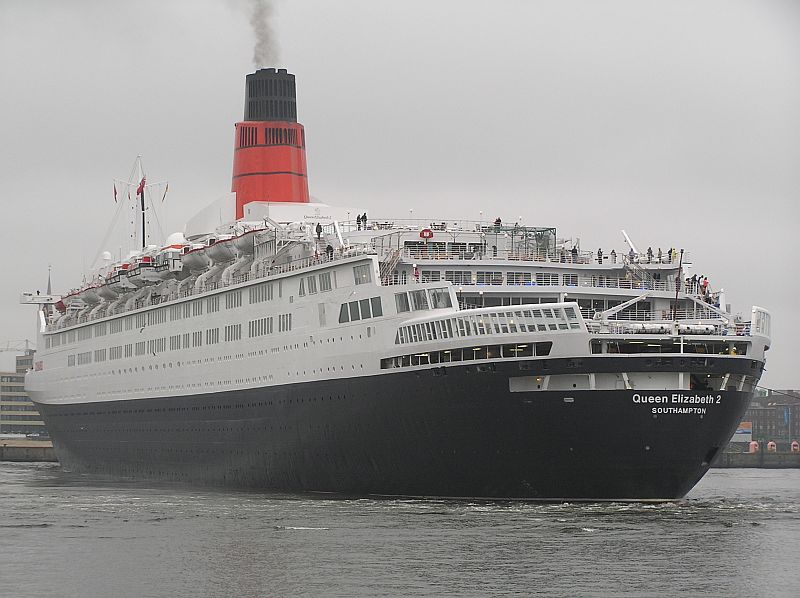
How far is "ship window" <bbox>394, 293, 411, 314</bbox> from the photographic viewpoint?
188ft

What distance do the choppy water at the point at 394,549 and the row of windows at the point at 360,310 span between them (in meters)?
7.33

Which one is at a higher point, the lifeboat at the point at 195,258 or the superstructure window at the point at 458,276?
the lifeboat at the point at 195,258

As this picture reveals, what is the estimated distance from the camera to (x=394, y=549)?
42781mm

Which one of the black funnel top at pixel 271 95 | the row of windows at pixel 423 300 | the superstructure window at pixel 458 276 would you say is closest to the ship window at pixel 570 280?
the superstructure window at pixel 458 276

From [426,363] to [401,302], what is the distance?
3252 millimetres

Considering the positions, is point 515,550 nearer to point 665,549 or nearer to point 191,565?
point 665,549

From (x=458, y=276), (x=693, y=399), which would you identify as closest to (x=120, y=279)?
(x=458, y=276)

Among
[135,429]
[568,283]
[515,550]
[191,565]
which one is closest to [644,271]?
[568,283]

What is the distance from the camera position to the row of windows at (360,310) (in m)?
58.7

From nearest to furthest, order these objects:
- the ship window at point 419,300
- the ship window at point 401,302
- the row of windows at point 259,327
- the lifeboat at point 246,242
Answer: the ship window at point 419,300, the ship window at point 401,302, the row of windows at point 259,327, the lifeboat at point 246,242

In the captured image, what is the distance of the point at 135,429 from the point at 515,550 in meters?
43.5

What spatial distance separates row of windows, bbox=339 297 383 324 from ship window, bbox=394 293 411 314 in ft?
3.23

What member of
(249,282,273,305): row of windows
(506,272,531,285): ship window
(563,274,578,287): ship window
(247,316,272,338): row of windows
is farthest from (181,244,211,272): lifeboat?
(563,274,578,287): ship window

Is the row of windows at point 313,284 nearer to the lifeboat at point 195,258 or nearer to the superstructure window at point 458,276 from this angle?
the superstructure window at point 458,276
